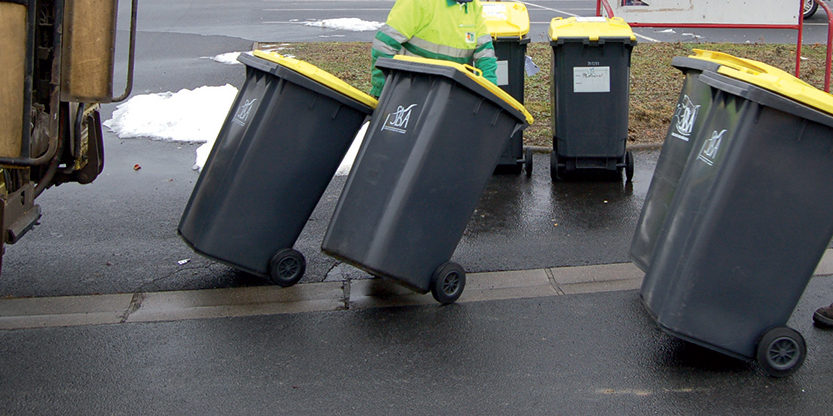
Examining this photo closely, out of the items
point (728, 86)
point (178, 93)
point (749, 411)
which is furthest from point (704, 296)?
point (178, 93)

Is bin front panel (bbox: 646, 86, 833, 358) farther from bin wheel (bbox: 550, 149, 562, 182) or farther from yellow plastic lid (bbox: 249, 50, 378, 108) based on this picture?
bin wheel (bbox: 550, 149, 562, 182)

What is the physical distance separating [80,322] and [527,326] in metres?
2.32

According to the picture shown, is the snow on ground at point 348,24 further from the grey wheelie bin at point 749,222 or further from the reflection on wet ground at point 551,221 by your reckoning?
the grey wheelie bin at point 749,222

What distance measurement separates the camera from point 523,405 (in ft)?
12.1

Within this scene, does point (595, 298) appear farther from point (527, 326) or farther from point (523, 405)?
point (523, 405)

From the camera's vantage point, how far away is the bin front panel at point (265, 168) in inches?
179

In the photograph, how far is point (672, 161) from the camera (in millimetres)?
4500

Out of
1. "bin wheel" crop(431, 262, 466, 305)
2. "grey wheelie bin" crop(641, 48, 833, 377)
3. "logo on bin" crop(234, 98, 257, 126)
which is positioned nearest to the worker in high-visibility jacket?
"logo on bin" crop(234, 98, 257, 126)

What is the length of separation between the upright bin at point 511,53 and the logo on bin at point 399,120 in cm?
223

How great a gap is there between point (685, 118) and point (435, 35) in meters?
1.61

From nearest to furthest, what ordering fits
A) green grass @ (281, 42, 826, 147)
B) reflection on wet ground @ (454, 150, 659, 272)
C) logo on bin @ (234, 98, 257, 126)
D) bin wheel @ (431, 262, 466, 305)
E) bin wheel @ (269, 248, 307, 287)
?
1. bin wheel @ (431, 262, 466, 305)
2. logo on bin @ (234, 98, 257, 126)
3. bin wheel @ (269, 248, 307, 287)
4. reflection on wet ground @ (454, 150, 659, 272)
5. green grass @ (281, 42, 826, 147)

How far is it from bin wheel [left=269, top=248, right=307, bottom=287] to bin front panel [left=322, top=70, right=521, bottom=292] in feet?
1.59

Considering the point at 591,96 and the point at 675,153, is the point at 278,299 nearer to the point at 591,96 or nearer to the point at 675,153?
the point at 675,153

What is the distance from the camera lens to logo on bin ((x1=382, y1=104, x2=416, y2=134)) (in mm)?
4320
